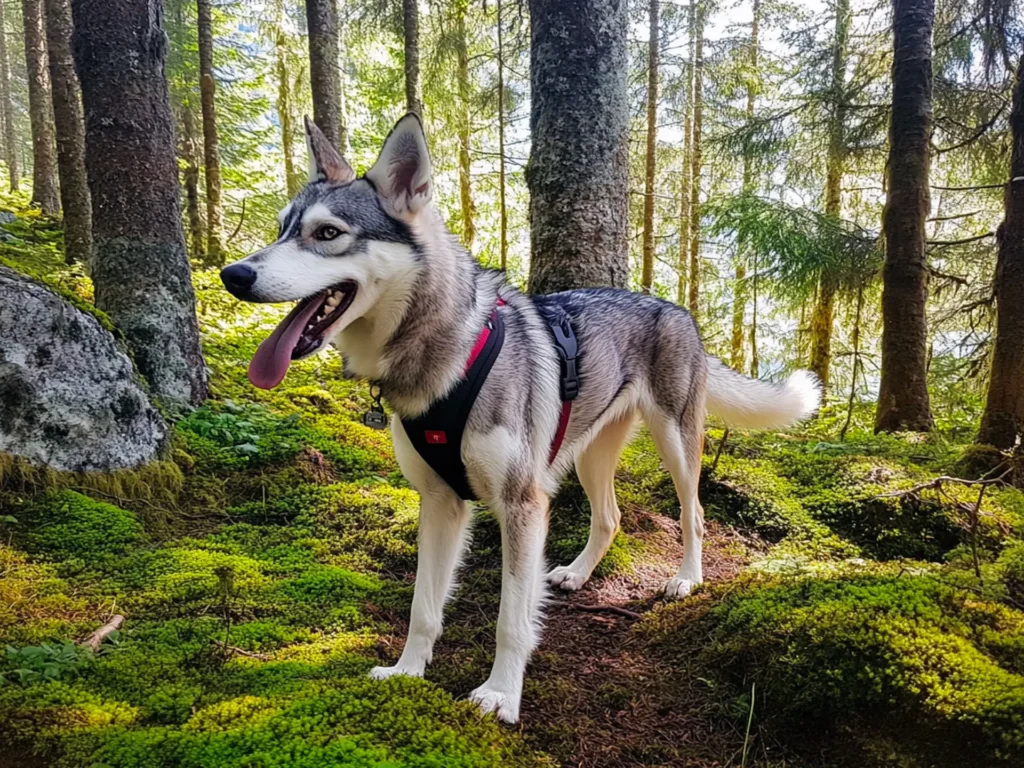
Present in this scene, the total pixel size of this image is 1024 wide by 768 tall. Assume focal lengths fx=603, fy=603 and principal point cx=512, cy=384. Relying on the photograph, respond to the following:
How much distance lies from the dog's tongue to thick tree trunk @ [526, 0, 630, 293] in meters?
2.48

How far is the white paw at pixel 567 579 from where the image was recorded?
11.4 feet

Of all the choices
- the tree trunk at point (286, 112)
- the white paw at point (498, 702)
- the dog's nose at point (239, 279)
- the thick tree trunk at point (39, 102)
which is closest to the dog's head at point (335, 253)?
the dog's nose at point (239, 279)

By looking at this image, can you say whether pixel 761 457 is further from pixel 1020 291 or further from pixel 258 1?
pixel 258 1

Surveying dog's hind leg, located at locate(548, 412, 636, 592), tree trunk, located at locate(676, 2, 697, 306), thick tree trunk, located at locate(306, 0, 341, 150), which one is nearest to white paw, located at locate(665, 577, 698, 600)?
dog's hind leg, located at locate(548, 412, 636, 592)

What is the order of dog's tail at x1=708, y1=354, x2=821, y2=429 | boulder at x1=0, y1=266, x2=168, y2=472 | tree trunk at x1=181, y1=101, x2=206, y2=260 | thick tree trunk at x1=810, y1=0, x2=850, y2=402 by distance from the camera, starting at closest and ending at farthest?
1. boulder at x1=0, y1=266, x2=168, y2=472
2. dog's tail at x1=708, y1=354, x2=821, y2=429
3. thick tree trunk at x1=810, y1=0, x2=850, y2=402
4. tree trunk at x1=181, y1=101, x2=206, y2=260

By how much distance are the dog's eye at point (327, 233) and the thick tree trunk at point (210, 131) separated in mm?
11014

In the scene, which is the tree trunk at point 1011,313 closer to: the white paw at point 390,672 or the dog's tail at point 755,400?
the dog's tail at point 755,400

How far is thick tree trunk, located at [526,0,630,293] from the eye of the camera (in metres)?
4.21

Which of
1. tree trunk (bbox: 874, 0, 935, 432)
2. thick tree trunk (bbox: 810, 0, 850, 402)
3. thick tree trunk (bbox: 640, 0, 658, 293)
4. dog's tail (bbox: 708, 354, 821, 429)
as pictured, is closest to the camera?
dog's tail (bbox: 708, 354, 821, 429)

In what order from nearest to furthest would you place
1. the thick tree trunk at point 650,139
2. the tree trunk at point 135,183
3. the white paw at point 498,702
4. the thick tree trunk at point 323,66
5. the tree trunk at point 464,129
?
the white paw at point 498,702
the tree trunk at point 135,183
the thick tree trunk at point 323,66
the tree trunk at point 464,129
the thick tree trunk at point 650,139

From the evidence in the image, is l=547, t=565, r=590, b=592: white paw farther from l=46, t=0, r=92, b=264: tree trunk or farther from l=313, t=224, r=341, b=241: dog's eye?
l=46, t=0, r=92, b=264: tree trunk

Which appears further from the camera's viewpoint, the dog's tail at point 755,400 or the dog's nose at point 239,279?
the dog's tail at point 755,400

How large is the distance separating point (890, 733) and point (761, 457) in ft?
11.6

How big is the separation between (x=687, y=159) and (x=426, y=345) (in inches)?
578
